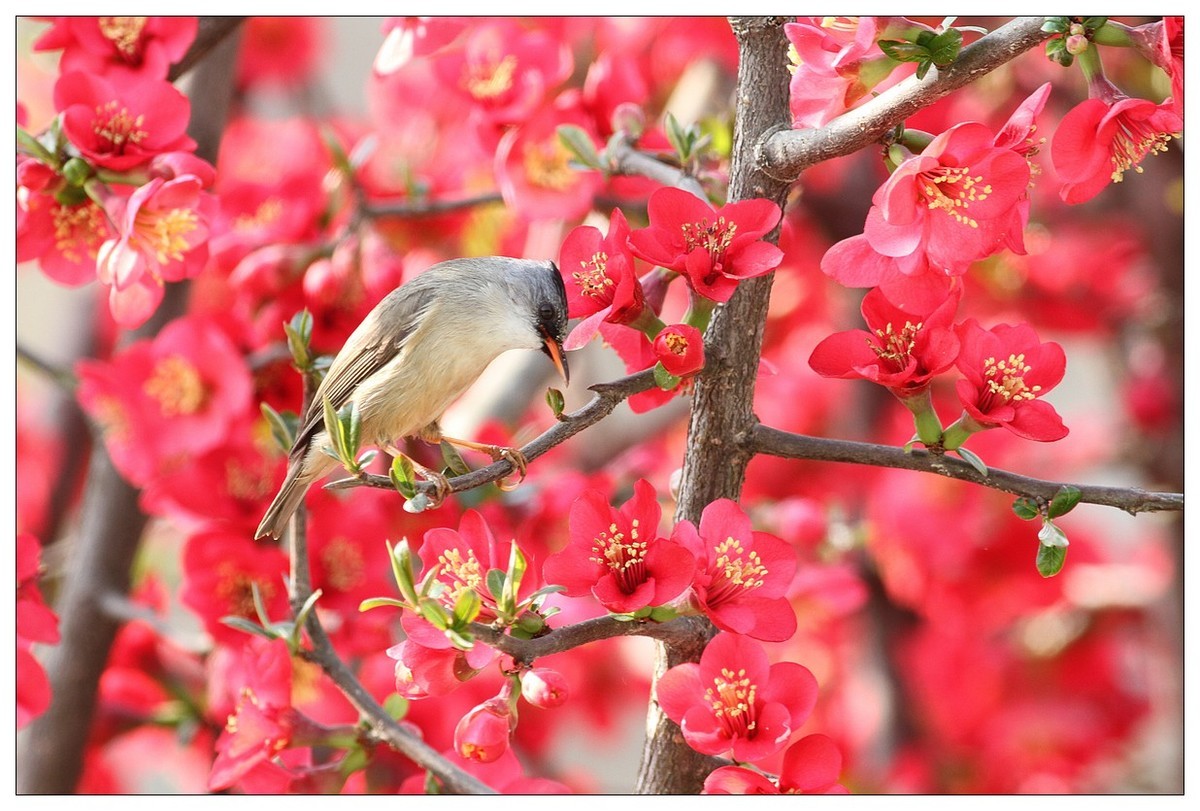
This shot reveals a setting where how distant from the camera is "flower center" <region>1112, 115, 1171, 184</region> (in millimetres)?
582

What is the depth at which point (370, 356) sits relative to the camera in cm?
72

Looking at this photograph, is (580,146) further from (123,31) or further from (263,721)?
(263,721)

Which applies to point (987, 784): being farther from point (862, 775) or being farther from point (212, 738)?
point (212, 738)

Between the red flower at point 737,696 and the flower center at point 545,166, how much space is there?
0.45m

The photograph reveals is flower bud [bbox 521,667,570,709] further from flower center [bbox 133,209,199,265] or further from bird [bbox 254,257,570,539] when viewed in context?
flower center [bbox 133,209,199,265]

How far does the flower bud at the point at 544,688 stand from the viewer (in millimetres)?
563

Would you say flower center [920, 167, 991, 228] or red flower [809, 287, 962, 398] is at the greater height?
flower center [920, 167, 991, 228]

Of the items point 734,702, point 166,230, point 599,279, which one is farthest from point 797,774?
point 166,230

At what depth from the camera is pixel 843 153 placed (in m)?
0.56

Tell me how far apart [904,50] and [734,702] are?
0.32 metres

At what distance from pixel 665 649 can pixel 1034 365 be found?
24cm

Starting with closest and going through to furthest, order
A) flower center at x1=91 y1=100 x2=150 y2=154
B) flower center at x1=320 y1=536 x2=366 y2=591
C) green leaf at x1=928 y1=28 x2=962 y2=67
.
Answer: green leaf at x1=928 y1=28 x2=962 y2=67 < flower center at x1=91 y1=100 x2=150 y2=154 < flower center at x1=320 y1=536 x2=366 y2=591

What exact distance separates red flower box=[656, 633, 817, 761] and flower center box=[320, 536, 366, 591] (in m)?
0.36

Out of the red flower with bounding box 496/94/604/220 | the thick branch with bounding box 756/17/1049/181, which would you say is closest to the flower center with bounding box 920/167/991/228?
the thick branch with bounding box 756/17/1049/181
